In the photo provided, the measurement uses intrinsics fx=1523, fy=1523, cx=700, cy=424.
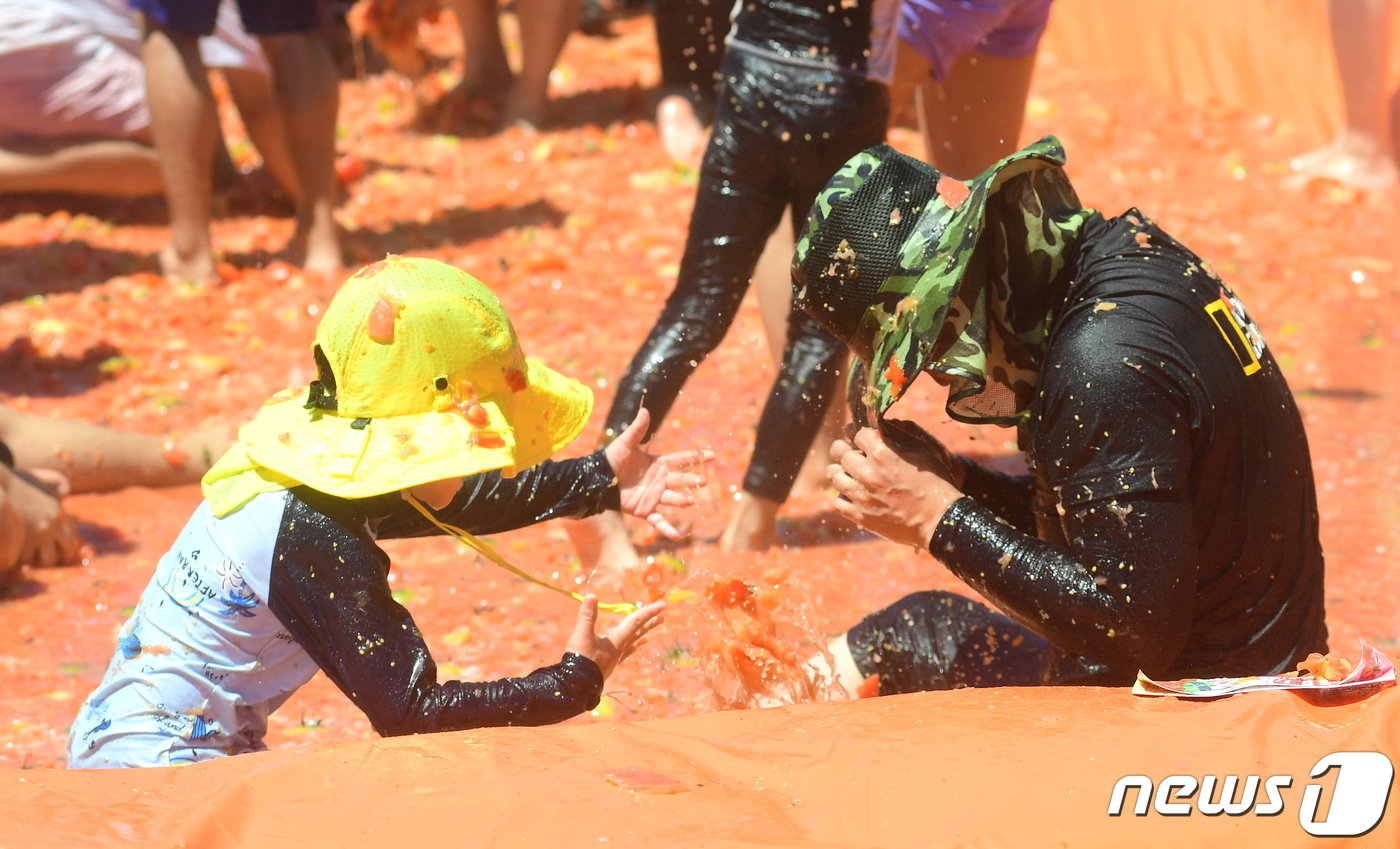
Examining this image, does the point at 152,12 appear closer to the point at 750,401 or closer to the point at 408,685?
the point at 750,401

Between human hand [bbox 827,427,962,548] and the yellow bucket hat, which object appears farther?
human hand [bbox 827,427,962,548]

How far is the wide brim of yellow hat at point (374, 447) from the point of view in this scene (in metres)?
2.18

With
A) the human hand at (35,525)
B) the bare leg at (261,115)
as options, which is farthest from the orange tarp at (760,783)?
the bare leg at (261,115)

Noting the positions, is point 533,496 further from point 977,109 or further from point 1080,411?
point 977,109

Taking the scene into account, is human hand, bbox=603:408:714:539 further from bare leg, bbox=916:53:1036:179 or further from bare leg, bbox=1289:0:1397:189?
bare leg, bbox=1289:0:1397:189

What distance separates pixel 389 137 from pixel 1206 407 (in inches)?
238

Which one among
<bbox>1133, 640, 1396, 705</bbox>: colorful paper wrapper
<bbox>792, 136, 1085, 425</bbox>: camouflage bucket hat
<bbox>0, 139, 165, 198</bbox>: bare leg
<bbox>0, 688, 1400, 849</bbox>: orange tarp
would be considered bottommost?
<bbox>0, 139, 165, 198</bbox>: bare leg

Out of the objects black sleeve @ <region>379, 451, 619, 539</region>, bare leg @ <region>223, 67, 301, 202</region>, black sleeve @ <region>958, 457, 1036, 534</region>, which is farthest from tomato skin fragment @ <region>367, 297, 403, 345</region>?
bare leg @ <region>223, 67, 301, 202</region>

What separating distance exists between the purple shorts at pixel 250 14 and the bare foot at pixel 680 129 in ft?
6.13

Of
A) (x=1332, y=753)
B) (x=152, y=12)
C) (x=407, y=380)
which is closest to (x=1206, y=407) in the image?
(x=1332, y=753)

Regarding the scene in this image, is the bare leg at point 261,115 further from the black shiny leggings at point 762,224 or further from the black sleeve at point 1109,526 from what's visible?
the black sleeve at point 1109,526

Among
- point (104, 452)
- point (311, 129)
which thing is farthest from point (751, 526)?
point (311, 129)

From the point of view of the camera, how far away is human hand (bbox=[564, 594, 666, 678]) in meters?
2.35

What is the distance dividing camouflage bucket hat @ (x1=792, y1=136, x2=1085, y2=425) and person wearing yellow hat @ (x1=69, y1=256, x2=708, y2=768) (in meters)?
0.52
